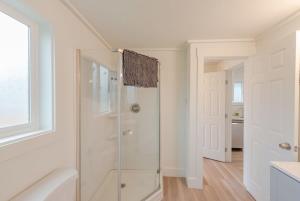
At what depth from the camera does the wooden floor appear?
2564 mm

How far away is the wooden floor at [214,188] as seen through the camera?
101 inches

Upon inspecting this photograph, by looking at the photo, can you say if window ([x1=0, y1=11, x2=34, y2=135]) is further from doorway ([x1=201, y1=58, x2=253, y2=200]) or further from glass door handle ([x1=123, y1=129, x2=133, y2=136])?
doorway ([x1=201, y1=58, x2=253, y2=200])

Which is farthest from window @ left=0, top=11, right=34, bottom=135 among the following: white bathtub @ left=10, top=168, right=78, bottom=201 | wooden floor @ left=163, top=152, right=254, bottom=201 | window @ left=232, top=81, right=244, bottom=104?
window @ left=232, top=81, right=244, bottom=104

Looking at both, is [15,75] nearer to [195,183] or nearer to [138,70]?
[138,70]

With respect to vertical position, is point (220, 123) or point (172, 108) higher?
point (172, 108)

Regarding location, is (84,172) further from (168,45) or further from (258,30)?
(258,30)

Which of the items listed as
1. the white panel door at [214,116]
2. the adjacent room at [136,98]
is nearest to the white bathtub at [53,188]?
the adjacent room at [136,98]

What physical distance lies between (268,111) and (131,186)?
2.01 meters

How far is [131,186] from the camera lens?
8.71ft

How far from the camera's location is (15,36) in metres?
1.30

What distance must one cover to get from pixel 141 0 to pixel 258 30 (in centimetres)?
165

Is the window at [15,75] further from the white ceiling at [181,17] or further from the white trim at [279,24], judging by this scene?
the white trim at [279,24]

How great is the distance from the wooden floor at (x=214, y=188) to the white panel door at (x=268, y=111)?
0.22 meters

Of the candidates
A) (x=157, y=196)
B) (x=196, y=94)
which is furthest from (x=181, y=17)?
(x=157, y=196)
